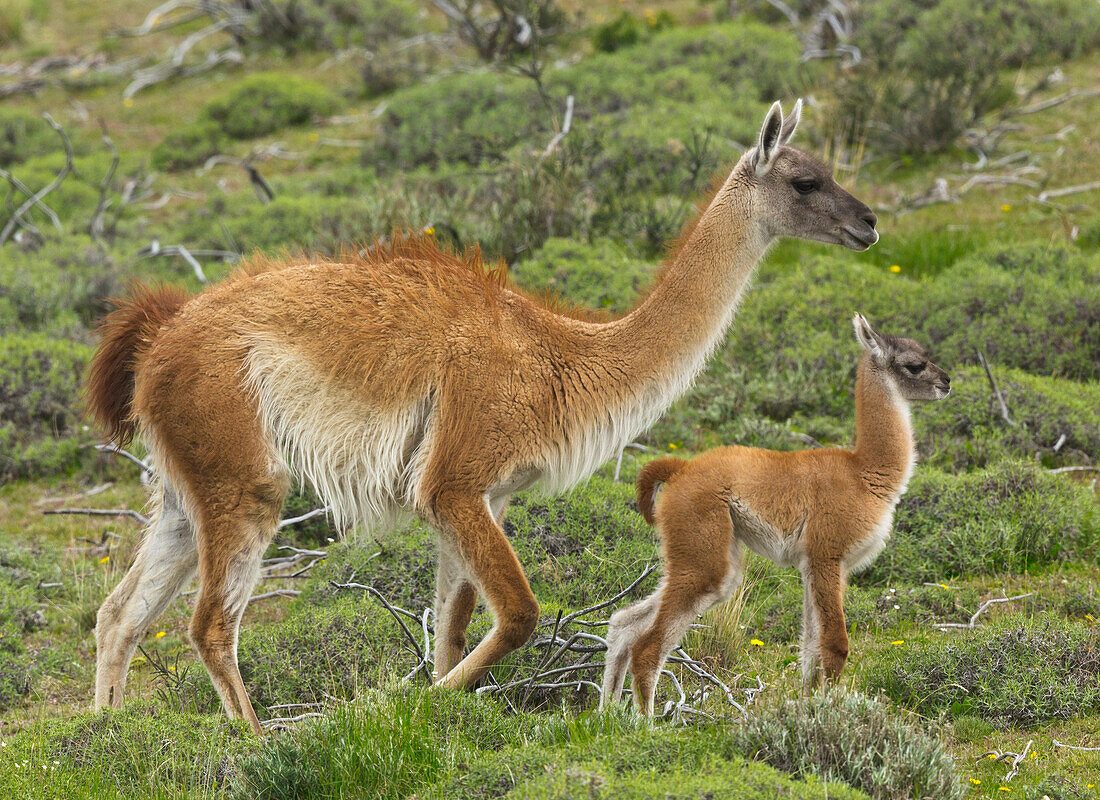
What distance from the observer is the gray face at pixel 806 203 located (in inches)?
211

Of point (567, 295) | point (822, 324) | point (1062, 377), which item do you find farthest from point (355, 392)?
point (1062, 377)

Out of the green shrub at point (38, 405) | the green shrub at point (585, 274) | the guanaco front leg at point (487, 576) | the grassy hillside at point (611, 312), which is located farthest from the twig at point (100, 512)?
the green shrub at point (585, 274)

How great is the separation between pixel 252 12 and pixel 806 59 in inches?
413

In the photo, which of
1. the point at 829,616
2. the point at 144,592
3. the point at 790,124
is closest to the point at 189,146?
the point at 144,592

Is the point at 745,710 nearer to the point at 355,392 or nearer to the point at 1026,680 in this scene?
the point at 1026,680

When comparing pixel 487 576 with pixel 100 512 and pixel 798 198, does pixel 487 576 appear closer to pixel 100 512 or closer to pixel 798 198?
pixel 798 198

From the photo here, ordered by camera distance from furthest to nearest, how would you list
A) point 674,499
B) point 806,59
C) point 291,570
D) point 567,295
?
point 806,59 → point 567,295 → point 291,570 → point 674,499

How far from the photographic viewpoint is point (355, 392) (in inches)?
205

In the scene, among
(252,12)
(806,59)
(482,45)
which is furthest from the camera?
(252,12)

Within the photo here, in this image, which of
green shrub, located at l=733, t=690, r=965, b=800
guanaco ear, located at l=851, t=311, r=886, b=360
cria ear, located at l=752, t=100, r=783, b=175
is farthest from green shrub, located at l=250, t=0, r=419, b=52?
green shrub, located at l=733, t=690, r=965, b=800

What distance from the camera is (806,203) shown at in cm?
538

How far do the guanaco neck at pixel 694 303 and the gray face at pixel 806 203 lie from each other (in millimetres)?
111

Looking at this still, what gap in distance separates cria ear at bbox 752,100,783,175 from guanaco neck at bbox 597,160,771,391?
0.13 metres

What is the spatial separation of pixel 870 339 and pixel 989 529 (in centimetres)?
214
